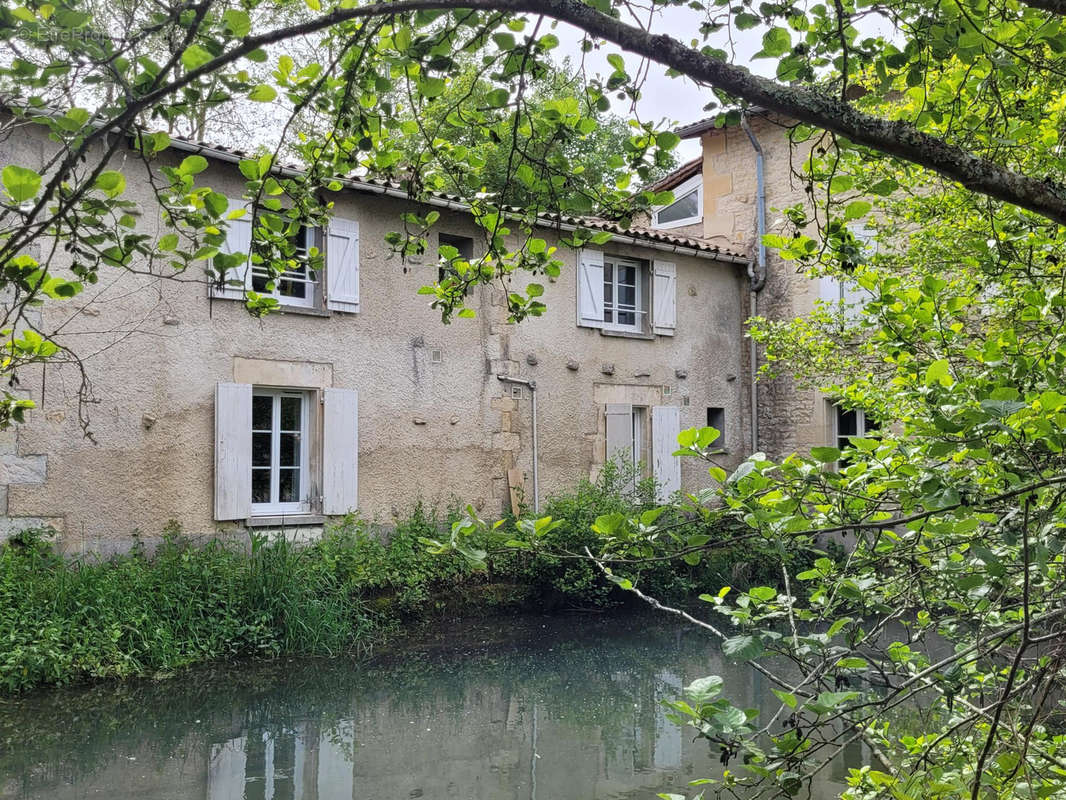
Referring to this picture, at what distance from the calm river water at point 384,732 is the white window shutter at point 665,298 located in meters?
4.92

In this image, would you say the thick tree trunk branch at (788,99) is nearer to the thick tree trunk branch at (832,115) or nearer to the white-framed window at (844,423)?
the thick tree trunk branch at (832,115)

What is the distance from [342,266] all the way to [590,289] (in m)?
3.27

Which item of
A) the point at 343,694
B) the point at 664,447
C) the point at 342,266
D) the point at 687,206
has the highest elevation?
the point at 687,206

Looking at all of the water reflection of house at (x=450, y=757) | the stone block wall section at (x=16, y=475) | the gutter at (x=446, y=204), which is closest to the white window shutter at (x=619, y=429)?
the gutter at (x=446, y=204)

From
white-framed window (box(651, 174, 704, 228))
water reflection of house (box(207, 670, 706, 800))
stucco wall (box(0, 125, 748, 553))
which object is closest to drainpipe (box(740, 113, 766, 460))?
stucco wall (box(0, 125, 748, 553))

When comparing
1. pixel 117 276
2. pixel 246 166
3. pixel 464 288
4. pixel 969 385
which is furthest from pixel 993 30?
pixel 117 276

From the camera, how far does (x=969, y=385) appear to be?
220cm

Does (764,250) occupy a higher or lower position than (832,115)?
higher

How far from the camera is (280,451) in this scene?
9.43m

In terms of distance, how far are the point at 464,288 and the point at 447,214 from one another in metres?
7.29

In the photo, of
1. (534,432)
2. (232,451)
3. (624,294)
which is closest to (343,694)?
(232,451)

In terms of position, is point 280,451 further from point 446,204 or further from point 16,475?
point 446,204

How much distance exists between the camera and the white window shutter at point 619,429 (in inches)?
460

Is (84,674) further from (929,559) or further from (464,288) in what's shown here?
(929,559)
